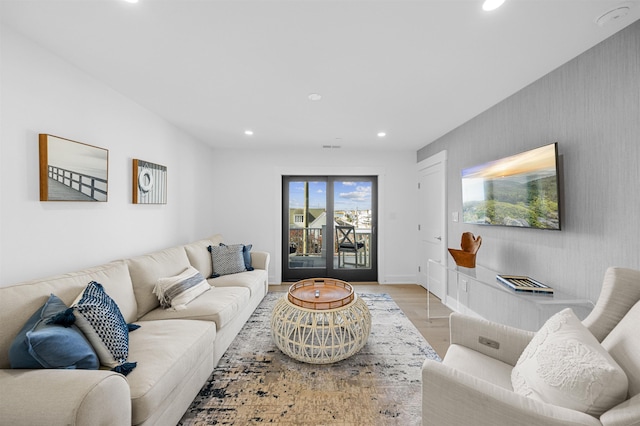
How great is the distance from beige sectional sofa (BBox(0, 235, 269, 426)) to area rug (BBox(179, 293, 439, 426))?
15 centimetres

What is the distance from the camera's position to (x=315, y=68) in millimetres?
2020

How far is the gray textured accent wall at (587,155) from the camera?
1595 mm

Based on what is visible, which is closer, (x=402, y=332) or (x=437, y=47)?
(x=437, y=47)

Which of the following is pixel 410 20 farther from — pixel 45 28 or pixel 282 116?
pixel 45 28

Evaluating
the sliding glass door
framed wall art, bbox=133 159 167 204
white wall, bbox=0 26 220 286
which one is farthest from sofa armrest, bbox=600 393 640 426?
the sliding glass door

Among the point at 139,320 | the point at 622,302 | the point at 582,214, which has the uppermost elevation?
the point at 582,214

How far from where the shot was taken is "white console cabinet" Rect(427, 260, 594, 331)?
6.17 feet

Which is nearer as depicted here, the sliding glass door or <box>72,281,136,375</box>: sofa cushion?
<box>72,281,136,375</box>: sofa cushion

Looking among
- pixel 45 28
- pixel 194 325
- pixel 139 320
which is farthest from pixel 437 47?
pixel 139 320

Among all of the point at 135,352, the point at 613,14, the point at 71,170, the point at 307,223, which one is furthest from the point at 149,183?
the point at 613,14

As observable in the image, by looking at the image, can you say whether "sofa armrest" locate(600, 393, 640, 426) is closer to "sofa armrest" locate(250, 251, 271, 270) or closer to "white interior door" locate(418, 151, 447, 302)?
"white interior door" locate(418, 151, 447, 302)

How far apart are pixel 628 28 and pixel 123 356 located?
11.7 ft

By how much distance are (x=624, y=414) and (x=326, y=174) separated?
416 centimetres

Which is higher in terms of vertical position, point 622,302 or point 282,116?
point 282,116
